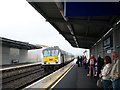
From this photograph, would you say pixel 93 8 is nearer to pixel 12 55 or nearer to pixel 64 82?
pixel 64 82

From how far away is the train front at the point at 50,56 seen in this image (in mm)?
35750

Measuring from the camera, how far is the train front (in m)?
35.8

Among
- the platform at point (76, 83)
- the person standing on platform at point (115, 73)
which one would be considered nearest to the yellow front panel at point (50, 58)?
the platform at point (76, 83)

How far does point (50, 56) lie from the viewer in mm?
36250

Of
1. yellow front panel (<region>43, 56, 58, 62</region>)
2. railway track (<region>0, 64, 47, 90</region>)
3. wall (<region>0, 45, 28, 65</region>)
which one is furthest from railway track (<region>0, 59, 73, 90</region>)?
wall (<region>0, 45, 28, 65</region>)

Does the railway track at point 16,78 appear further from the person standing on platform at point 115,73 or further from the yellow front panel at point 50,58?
the person standing on platform at point 115,73

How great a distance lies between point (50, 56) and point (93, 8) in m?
24.0

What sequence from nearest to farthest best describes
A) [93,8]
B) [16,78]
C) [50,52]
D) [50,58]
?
[93,8], [16,78], [50,58], [50,52]

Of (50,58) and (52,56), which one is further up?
(52,56)

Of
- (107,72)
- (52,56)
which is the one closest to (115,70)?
(107,72)

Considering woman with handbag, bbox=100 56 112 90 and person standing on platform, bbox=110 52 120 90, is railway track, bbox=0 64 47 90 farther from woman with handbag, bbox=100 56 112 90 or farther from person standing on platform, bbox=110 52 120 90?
person standing on platform, bbox=110 52 120 90

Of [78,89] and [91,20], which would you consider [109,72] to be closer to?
[78,89]

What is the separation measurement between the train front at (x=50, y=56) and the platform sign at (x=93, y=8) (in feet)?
75.3

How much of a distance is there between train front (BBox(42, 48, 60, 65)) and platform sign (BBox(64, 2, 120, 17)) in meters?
23.0
